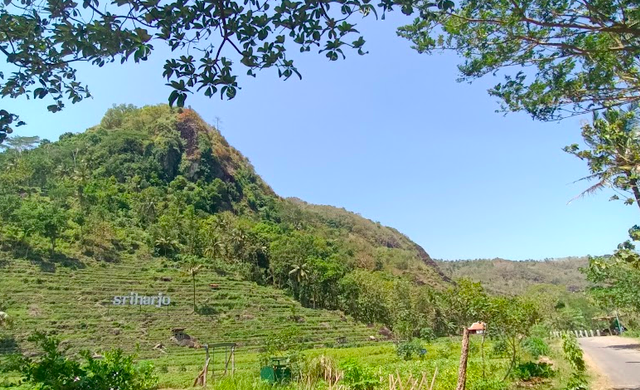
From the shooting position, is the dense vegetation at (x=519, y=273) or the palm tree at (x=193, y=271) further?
the dense vegetation at (x=519, y=273)

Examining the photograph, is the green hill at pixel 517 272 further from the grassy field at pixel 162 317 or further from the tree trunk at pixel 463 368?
the tree trunk at pixel 463 368

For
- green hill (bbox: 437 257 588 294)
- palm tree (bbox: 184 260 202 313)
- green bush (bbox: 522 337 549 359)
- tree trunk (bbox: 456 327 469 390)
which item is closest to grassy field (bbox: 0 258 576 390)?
palm tree (bbox: 184 260 202 313)

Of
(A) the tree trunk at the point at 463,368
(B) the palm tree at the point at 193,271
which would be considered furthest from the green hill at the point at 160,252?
(A) the tree trunk at the point at 463,368

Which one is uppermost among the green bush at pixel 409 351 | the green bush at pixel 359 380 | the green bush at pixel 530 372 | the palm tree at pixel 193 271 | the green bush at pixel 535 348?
the palm tree at pixel 193 271

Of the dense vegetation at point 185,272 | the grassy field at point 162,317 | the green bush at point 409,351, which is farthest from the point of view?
the grassy field at point 162,317

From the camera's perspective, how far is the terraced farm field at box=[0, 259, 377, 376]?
31562mm

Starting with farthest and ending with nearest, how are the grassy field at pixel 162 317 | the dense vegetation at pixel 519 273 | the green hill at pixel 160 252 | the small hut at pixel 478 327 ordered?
the dense vegetation at pixel 519 273, the green hill at pixel 160 252, the grassy field at pixel 162 317, the small hut at pixel 478 327

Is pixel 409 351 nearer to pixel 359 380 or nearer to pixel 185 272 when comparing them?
pixel 359 380

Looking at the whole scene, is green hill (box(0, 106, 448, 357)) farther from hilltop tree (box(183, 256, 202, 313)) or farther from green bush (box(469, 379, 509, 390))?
green bush (box(469, 379, 509, 390))

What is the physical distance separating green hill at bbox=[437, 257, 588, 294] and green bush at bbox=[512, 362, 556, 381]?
11121 centimetres

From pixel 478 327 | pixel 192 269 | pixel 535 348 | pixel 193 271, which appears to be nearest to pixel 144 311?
pixel 193 271

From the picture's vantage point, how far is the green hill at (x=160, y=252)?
36031 mm

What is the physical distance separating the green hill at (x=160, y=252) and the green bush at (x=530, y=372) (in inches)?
463

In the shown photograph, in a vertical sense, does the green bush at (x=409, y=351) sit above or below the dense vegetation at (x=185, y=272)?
below
